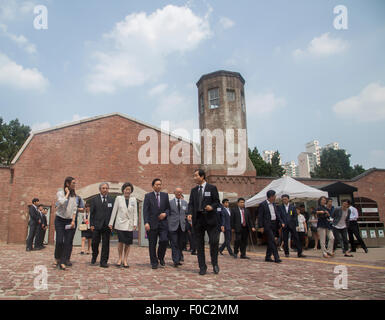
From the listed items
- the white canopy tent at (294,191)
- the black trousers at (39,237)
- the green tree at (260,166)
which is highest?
the green tree at (260,166)

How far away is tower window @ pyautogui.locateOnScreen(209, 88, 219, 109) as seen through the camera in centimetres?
2078

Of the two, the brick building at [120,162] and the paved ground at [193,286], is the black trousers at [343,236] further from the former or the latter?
the brick building at [120,162]

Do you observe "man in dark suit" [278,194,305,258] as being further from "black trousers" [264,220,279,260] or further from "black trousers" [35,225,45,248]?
"black trousers" [35,225,45,248]

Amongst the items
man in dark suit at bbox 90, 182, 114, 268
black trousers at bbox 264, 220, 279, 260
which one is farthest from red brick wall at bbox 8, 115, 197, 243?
man in dark suit at bbox 90, 182, 114, 268

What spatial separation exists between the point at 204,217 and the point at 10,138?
3998 centimetres

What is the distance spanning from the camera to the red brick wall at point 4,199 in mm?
15828

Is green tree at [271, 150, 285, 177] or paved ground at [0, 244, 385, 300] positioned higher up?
green tree at [271, 150, 285, 177]

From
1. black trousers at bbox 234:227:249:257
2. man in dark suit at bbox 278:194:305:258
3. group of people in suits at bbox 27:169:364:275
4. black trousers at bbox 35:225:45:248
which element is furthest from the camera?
black trousers at bbox 35:225:45:248

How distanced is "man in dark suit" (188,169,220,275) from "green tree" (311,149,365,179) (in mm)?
50566

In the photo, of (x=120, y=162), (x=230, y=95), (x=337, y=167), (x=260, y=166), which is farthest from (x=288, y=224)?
(x=337, y=167)

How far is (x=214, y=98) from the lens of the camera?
20.9 metres

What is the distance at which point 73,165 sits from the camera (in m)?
17.6

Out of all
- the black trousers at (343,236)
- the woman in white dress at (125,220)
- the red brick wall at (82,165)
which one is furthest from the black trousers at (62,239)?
the red brick wall at (82,165)

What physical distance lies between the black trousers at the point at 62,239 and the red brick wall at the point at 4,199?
11993 mm
